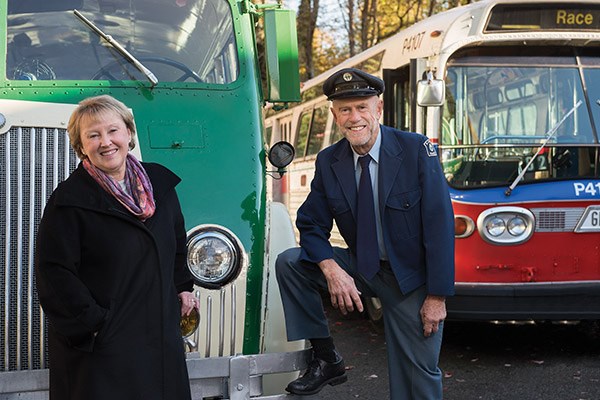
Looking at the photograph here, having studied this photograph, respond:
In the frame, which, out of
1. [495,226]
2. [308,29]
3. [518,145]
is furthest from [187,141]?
[308,29]

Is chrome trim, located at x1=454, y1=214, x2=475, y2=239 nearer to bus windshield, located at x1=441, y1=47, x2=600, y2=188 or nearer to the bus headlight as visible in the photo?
bus windshield, located at x1=441, y1=47, x2=600, y2=188

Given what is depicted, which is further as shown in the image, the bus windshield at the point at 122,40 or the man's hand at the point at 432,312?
the bus windshield at the point at 122,40

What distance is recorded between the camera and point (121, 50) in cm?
462

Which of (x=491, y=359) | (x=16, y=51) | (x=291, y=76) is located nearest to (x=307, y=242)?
(x=291, y=76)

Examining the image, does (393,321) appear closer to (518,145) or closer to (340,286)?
(340,286)

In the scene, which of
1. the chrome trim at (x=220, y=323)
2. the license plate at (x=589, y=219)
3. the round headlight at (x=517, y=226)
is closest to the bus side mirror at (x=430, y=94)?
the round headlight at (x=517, y=226)

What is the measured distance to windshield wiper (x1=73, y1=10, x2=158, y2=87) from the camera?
4.54 meters

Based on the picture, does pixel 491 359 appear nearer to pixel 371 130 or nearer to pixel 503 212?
pixel 503 212

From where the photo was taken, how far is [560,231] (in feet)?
22.8

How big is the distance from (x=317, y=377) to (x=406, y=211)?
33.4 inches

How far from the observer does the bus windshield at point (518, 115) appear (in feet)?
23.4

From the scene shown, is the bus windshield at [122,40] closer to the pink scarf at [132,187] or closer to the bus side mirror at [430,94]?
the pink scarf at [132,187]

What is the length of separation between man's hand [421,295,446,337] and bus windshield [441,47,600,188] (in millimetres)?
3173

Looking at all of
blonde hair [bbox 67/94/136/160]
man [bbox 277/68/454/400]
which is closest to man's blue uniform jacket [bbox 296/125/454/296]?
man [bbox 277/68/454/400]
